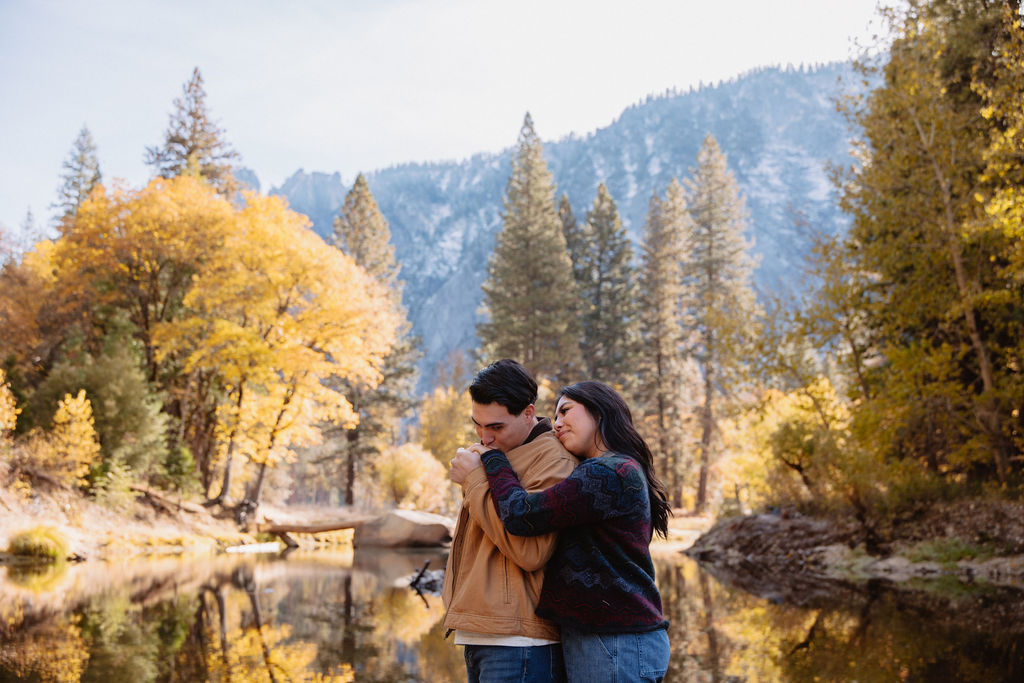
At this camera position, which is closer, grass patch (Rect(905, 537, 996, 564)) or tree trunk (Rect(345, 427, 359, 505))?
grass patch (Rect(905, 537, 996, 564))

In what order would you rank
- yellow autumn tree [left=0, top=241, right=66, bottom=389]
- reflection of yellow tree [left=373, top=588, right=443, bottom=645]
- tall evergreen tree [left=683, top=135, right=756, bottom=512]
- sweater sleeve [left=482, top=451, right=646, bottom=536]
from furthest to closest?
tall evergreen tree [left=683, top=135, right=756, bottom=512] < yellow autumn tree [left=0, top=241, right=66, bottom=389] < reflection of yellow tree [left=373, top=588, right=443, bottom=645] < sweater sleeve [left=482, top=451, right=646, bottom=536]

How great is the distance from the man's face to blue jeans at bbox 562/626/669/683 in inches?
24.4

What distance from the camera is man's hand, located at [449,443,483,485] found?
8.14 feet

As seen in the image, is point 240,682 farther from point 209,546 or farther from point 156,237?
point 156,237

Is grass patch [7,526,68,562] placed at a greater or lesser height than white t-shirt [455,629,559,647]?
lesser

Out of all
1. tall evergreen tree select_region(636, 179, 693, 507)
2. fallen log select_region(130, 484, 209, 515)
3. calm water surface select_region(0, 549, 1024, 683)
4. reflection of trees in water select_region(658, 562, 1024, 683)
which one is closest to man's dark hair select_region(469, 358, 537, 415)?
calm water surface select_region(0, 549, 1024, 683)

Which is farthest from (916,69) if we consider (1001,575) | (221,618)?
(221,618)

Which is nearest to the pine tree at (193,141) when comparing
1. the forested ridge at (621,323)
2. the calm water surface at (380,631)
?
the forested ridge at (621,323)

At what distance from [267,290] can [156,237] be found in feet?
11.6

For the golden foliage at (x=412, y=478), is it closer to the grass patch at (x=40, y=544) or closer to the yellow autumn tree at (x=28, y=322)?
the yellow autumn tree at (x=28, y=322)

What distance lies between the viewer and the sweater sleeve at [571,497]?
2260mm

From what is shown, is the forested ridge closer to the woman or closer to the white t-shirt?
the woman

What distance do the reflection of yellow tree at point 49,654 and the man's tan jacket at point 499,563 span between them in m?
4.29

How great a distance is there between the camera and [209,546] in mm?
18375
